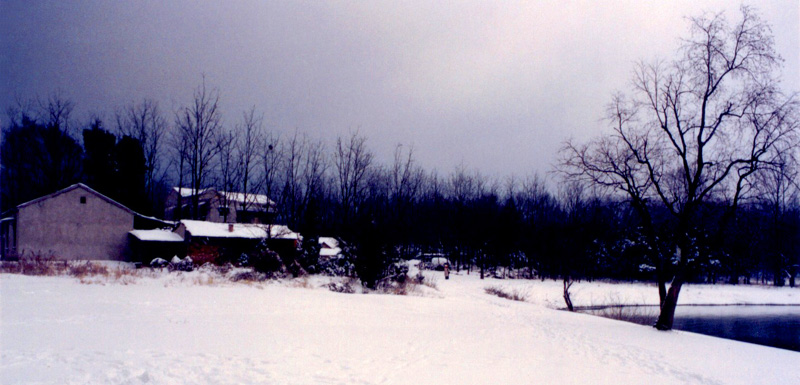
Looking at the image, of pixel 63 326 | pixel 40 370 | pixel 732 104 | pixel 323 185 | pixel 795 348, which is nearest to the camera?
pixel 40 370

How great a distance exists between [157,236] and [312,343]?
31.5m

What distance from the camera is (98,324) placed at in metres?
10.2

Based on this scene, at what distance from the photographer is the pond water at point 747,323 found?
2373 centimetres

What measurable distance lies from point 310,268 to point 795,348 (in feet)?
81.7

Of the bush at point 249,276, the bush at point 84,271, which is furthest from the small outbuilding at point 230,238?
the bush at point 84,271

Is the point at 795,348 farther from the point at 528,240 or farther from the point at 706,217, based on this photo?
the point at 528,240

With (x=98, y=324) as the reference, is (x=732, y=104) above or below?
above

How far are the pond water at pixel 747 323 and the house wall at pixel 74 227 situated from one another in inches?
1471

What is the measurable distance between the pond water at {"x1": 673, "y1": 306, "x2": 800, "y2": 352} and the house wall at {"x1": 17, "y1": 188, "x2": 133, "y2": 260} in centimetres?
3735

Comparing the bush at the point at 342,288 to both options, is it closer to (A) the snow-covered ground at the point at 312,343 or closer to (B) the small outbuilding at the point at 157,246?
(A) the snow-covered ground at the point at 312,343

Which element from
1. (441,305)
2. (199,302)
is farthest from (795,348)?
(199,302)

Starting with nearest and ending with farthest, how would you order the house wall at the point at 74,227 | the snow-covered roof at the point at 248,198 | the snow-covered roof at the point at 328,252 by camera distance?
the house wall at the point at 74,227
the snow-covered roof at the point at 328,252
the snow-covered roof at the point at 248,198

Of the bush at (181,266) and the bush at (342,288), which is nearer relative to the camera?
the bush at (342,288)

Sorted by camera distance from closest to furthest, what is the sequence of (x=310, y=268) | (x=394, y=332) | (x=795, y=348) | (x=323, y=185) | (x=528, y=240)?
(x=394, y=332) → (x=795, y=348) → (x=310, y=268) → (x=528, y=240) → (x=323, y=185)
